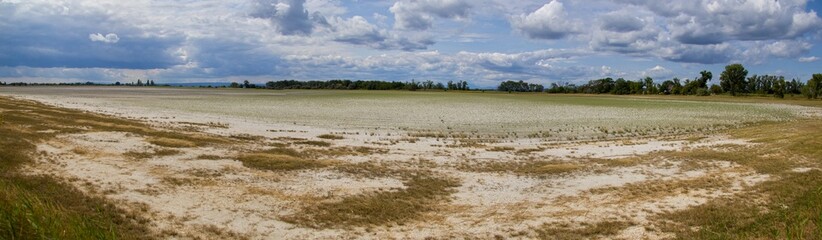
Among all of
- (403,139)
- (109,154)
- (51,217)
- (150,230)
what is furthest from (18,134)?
(51,217)

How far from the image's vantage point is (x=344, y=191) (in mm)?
18531

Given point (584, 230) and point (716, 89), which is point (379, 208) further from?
point (716, 89)

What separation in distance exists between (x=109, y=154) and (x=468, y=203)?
15.6 meters

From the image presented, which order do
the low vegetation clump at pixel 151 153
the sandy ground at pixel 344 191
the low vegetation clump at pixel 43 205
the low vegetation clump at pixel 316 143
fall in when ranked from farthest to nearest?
the low vegetation clump at pixel 316 143
the low vegetation clump at pixel 151 153
the sandy ground at pixel 344 191
the low vegetation clump at pixel 43 205

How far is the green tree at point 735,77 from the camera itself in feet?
524

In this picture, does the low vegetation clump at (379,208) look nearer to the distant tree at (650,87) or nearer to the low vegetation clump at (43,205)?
the low vegetation clump at (43,205)

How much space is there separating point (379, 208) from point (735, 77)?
17573 cm

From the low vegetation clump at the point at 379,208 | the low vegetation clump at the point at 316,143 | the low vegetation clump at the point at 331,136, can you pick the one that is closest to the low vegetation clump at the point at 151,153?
the low vegetation clump at the point at 316,143

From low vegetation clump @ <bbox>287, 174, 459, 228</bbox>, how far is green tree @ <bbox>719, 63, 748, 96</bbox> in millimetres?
169867

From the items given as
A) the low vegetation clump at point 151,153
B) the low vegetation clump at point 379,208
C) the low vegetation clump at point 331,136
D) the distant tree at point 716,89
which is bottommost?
the low vegetation clump at point 379,208

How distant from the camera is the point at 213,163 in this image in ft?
73.2

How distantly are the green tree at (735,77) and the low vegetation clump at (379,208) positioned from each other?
557ft

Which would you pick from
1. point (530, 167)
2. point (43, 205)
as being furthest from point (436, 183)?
point (43, 205)

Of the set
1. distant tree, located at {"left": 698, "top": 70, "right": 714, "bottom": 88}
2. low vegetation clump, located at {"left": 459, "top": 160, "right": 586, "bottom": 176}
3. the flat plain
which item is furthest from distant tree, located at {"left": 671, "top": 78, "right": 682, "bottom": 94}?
low vegetation clump, located at {"left": 459, "top": 160, "right": 586, "bottom": 176}
